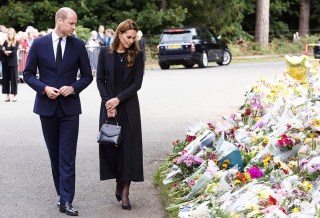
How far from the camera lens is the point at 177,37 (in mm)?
32906

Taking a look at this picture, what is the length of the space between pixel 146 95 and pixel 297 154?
12.5 m

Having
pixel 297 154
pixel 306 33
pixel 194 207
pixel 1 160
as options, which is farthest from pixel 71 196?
pixel 306 33

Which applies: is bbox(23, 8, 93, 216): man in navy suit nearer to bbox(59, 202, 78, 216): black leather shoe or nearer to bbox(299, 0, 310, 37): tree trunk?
bbox(59, 202, 78, 216): black leather shoe

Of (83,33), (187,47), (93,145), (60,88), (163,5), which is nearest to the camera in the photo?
(60,88)

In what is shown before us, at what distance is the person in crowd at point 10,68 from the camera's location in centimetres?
1897

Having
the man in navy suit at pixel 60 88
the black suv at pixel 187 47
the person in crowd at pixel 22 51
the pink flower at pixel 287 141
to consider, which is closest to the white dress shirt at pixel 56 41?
the man in navy suit at pixel 60 88

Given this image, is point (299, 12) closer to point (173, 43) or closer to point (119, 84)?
point (173, 43)

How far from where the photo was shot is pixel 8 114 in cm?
1600

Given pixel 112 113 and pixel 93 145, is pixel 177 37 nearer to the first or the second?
pixel 93 145

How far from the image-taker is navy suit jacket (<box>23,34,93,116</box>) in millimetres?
7359

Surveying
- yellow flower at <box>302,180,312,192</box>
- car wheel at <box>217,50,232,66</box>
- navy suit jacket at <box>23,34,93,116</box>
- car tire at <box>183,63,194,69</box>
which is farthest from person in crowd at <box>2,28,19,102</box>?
car wheel at <box>217,50,232,66</box>

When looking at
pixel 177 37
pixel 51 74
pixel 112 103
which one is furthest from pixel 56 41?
pixel 177 37

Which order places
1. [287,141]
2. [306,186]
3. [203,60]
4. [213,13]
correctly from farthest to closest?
[213,13] → [203,60] → [287,141] → [306,186]

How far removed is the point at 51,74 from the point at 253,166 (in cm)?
208
